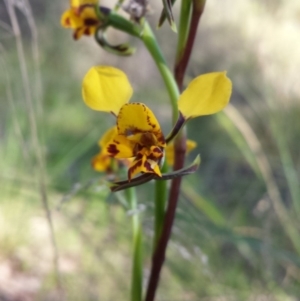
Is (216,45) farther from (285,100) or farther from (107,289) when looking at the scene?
(107,289)

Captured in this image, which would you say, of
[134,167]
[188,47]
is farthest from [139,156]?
[188,47]

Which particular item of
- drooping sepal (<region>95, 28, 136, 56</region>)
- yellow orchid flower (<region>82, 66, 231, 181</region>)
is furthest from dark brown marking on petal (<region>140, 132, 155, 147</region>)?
drooping sepal (<region>95, 28, 136, 56</region>)

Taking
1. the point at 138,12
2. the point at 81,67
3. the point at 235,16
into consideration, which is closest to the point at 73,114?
the point at 81,67

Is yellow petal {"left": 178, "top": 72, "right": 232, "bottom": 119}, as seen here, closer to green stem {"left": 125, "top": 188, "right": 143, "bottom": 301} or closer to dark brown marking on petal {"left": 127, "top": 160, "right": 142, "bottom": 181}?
dark brown marking on petal {"left": 127, "top": 160, "right": 142, "bottom": 181}

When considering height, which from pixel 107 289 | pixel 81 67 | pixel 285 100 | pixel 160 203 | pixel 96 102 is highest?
pixel 96 102

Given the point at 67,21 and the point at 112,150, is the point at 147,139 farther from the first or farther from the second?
the point at 67,21

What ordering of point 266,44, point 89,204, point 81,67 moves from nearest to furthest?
point 89,204 < point 266,44 < point 81,67

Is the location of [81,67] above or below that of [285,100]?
below
